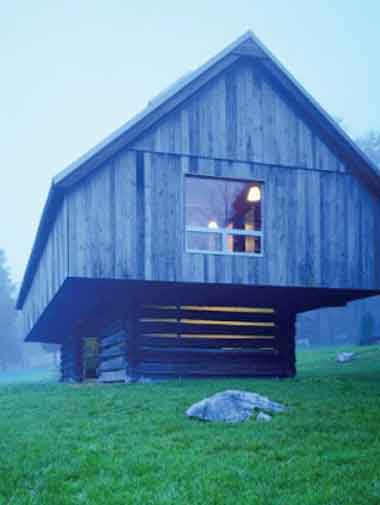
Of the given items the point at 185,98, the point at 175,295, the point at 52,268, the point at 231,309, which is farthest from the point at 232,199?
the point at 52,268

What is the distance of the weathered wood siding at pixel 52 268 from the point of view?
52.3 feet

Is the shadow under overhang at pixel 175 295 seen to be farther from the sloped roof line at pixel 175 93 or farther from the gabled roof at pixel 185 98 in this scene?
the sloped roof line at pixel 175 93

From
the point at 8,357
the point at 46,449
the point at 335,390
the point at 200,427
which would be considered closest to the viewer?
the point at 46,449

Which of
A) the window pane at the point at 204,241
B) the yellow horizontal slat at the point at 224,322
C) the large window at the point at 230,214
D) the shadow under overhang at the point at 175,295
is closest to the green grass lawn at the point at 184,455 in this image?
the shadow under overhang at the point at 175,295

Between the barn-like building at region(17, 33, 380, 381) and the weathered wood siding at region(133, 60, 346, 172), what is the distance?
34 mm

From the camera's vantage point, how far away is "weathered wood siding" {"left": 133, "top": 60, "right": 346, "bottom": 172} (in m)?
16.9

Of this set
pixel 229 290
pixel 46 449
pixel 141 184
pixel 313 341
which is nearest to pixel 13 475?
pixel 46 449

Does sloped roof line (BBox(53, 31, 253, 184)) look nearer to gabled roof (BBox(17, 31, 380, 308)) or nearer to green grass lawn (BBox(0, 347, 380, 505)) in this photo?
gabled roof (BBox(17, 31, 380, 308))

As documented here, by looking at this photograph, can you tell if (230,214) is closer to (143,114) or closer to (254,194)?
(254,194)

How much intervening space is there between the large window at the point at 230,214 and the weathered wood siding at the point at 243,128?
87cm

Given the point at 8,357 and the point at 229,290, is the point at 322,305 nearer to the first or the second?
the point at 229,290

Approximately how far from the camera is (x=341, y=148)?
1838 cm

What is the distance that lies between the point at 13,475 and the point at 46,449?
3.97 feet

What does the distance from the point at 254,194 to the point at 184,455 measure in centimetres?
1123
